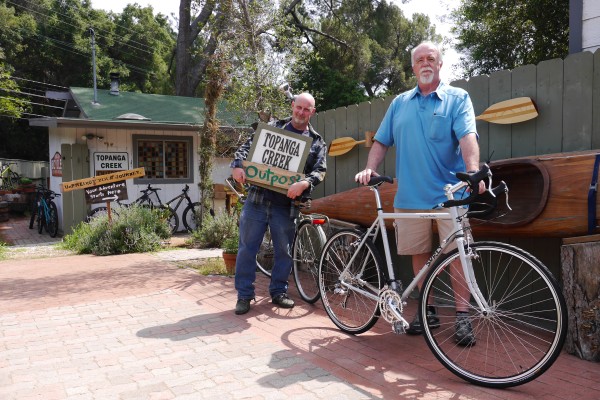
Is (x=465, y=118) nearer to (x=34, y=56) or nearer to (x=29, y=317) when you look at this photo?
(x=29, y=317)

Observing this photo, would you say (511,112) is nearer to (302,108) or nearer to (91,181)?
(302,108)

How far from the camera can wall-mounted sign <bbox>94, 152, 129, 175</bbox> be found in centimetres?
1082

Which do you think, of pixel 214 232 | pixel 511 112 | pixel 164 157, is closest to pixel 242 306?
pixel 511 112

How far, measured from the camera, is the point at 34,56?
2558 centimetres

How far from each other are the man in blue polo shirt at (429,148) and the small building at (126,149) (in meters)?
7.12

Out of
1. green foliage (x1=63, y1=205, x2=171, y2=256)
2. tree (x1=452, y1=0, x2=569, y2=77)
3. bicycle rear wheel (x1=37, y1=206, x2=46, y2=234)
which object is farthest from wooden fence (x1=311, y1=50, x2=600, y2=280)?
tree (x1=452, y1=0, x2=569, y2=77)

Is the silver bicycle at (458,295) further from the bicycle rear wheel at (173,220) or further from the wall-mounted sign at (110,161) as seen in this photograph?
the wall-mounted sign at (110,161)

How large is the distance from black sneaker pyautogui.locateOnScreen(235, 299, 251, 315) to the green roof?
727 cm

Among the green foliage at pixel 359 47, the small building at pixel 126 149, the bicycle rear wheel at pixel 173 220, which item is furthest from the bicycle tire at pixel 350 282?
the green foliage at pixel 359 47

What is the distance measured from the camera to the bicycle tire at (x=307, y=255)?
14.6 ft

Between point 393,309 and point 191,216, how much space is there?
8.98 m

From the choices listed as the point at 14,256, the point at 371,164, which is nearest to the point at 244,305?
the point at 371,164

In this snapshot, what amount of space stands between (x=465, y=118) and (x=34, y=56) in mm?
27779

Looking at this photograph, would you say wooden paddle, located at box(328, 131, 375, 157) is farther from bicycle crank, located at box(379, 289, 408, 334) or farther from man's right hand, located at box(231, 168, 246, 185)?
bicycle crank, located at box(379, 289, 408, 334)
